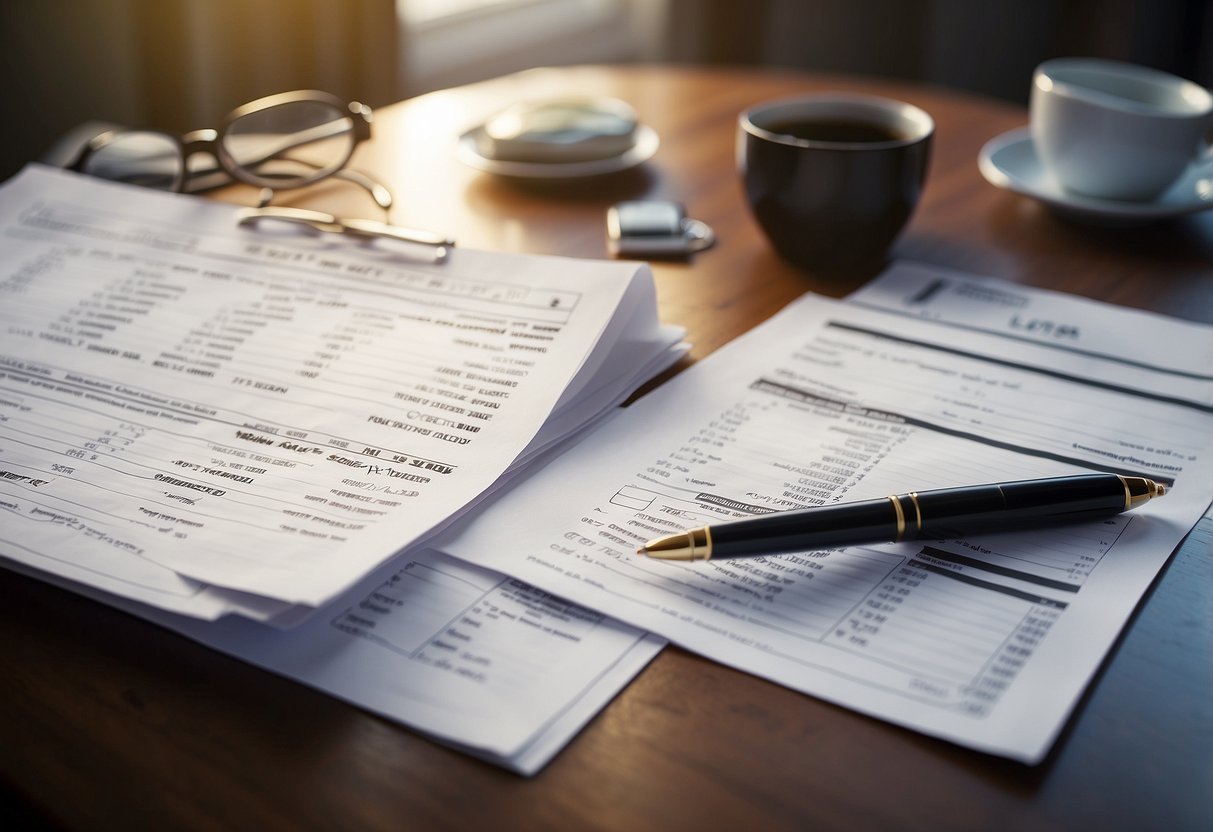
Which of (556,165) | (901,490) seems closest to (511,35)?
(556,165)

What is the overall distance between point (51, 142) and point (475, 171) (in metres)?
0.87

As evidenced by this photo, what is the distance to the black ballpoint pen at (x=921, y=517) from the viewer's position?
434mm

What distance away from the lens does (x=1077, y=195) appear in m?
0.83

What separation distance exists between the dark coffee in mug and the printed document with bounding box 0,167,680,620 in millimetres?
240

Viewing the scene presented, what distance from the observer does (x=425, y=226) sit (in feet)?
2.66

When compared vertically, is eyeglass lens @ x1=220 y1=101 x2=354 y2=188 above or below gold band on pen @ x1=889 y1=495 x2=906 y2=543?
above

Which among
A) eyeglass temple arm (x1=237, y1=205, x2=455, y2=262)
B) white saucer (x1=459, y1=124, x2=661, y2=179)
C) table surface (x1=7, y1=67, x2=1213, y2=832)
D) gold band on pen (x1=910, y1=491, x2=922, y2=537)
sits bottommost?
table surface (x1=7, y1=67, x2=1213, y2=832)

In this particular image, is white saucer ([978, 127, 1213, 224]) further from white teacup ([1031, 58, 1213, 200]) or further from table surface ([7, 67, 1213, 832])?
table surface ([7, 67, 1213, 832])

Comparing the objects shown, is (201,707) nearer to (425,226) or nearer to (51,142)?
(425,226)

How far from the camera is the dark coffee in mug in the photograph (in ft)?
2.54

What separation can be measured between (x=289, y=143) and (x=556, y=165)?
0.23 m

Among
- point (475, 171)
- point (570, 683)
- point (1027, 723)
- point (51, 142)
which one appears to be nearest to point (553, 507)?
point (570, 683)

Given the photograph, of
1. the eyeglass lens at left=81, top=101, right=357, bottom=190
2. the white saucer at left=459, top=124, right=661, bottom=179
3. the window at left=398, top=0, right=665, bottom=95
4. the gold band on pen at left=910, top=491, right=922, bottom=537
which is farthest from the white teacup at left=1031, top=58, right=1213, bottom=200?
the window at left=398, top=0, right=665, bottom=95

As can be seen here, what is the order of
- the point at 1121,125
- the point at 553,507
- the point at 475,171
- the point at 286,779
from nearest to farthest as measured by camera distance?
the point at 286,779 < the point at 553,507 < the point at 1121,125 < the point at 475,171
